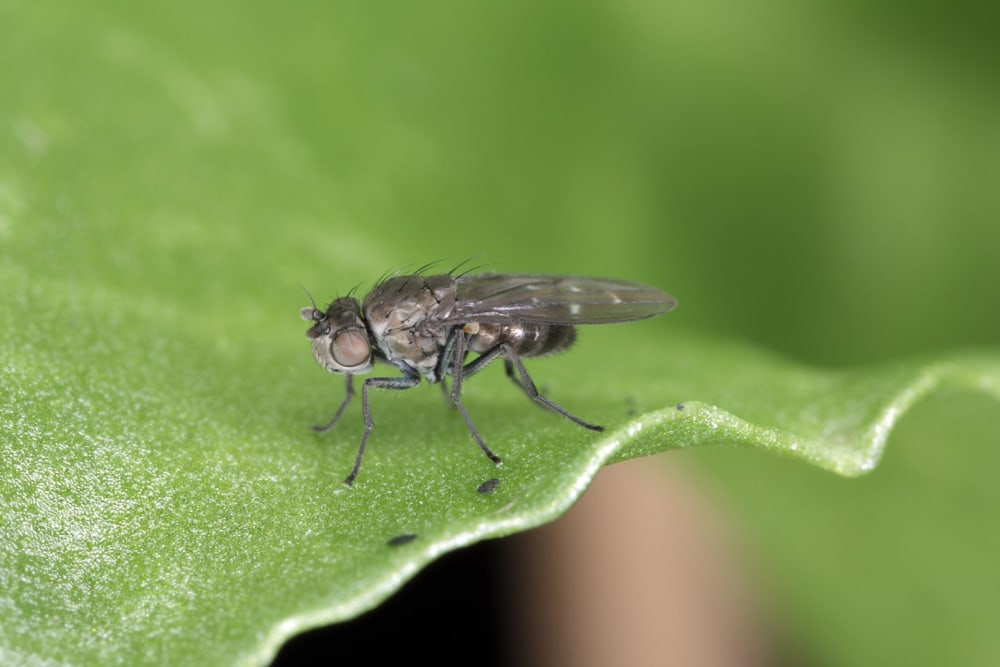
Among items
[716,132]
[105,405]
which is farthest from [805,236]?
[105,405]

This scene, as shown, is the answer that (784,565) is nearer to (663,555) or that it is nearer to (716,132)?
(663,555)

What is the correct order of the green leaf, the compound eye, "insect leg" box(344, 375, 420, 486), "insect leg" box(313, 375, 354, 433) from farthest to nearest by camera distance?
1. the compound eye
2. "insect leg" box(313, 375, 354, 433)
3. "insect leg" box(344, 375, 420, 486)
4. the green leaf

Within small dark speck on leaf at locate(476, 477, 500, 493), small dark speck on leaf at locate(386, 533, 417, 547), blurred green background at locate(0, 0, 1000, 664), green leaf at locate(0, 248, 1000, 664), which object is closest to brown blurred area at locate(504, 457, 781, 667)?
blurred green background at locate(0, 0, 1000, 664)

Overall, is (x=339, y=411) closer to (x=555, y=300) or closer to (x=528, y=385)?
(x=528, y=385)

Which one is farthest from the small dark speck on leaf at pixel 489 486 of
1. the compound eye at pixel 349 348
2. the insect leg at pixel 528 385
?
the compound eye at pixel 349 348

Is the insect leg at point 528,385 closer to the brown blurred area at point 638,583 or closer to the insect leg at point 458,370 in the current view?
the insect leg at point 458,370

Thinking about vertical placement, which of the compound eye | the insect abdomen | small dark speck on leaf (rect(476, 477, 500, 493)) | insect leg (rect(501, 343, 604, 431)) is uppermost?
the compound eye

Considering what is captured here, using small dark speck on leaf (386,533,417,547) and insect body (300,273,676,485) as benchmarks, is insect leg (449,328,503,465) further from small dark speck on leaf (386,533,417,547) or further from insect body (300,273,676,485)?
small dark speck on leaf (386,533,417,547)
